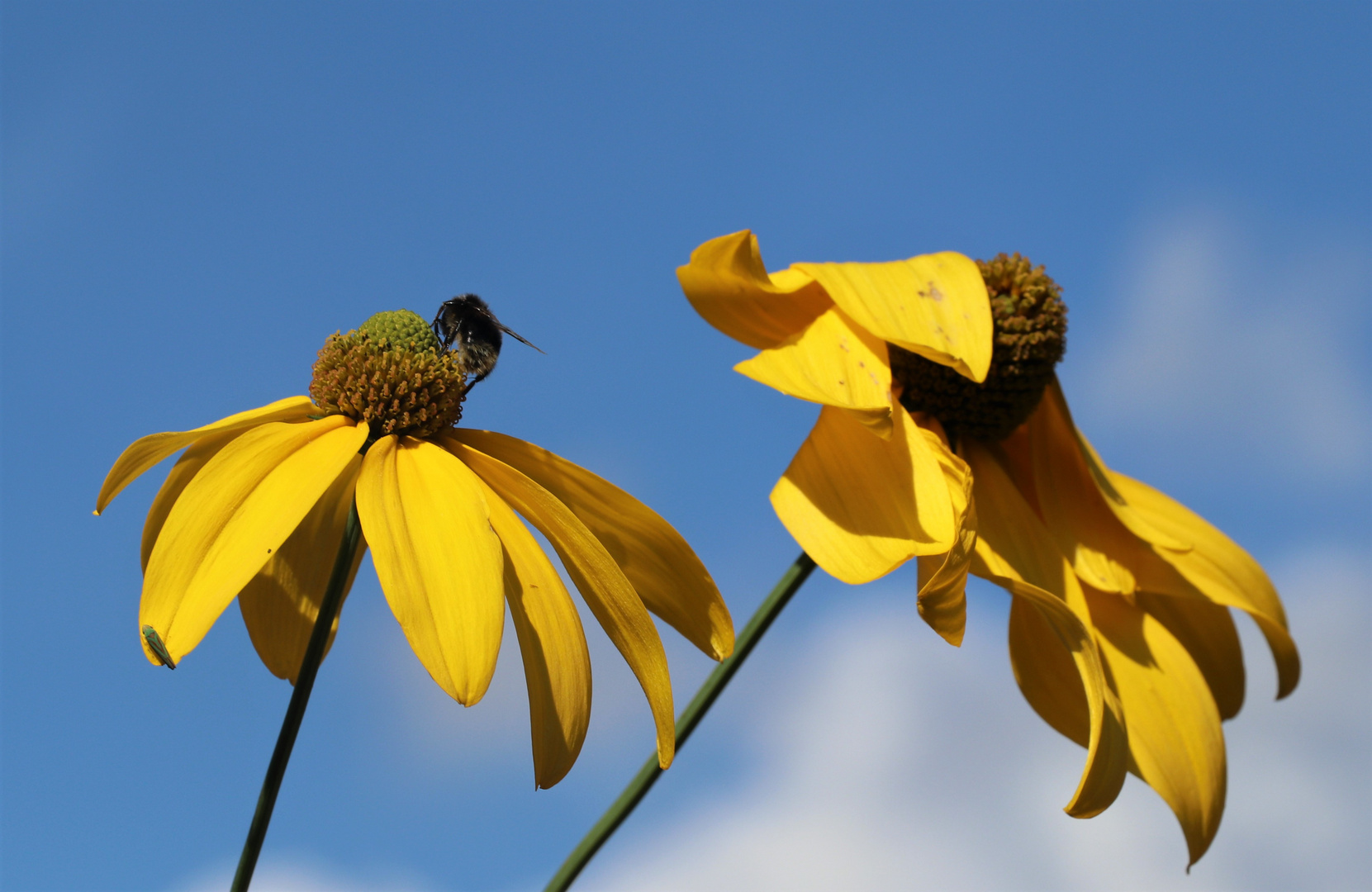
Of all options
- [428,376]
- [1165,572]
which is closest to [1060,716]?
[1165,572]

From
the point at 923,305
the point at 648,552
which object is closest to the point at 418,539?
the point at 648,552

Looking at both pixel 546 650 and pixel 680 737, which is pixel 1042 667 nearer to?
pixel 680 737

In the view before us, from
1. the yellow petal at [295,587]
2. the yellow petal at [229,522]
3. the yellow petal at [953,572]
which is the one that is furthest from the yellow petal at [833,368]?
the yellow petal at [295,587]

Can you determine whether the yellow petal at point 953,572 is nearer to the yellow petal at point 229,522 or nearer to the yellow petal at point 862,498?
the yellow petal at point 862,498

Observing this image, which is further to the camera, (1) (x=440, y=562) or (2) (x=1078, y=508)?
(2) (x=1078, y=508)

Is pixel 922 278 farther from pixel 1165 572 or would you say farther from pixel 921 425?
pixel 1165 572
